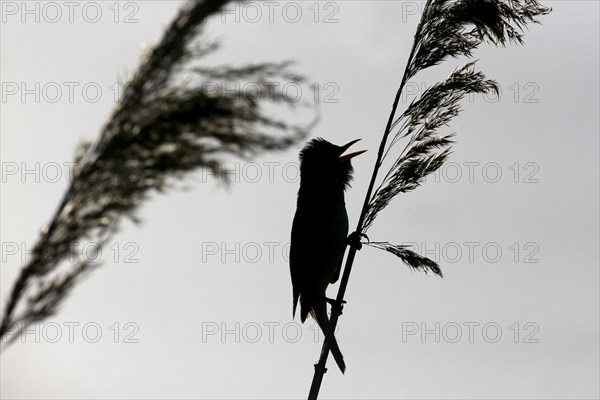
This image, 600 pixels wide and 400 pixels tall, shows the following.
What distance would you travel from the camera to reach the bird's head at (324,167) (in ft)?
20.5

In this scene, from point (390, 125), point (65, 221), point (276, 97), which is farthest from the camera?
point (390, 125)

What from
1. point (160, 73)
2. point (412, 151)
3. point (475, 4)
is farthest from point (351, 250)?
point (160, 73)

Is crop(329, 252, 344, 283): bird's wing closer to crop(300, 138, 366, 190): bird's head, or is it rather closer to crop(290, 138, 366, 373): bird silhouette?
crop(290, 138, 366, 373): bird silhouette

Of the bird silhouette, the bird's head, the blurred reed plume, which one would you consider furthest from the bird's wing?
the blurred reed plume

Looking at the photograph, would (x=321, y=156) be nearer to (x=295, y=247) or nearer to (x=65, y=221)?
(x=295, y=247)

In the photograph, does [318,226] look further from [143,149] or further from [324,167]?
[143,149]

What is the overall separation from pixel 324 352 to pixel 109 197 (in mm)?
1799

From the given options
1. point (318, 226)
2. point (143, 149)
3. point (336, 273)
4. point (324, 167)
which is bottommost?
point (143, 149)

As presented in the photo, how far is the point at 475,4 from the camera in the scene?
4195 mm

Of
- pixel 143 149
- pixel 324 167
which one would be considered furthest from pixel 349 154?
pixel 143 149

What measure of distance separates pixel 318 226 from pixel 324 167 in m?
0.51

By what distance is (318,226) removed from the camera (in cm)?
609

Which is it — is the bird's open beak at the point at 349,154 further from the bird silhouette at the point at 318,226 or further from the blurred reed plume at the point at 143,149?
the blurred reed plume at the point at 143,149

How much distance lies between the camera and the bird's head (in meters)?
6.25
